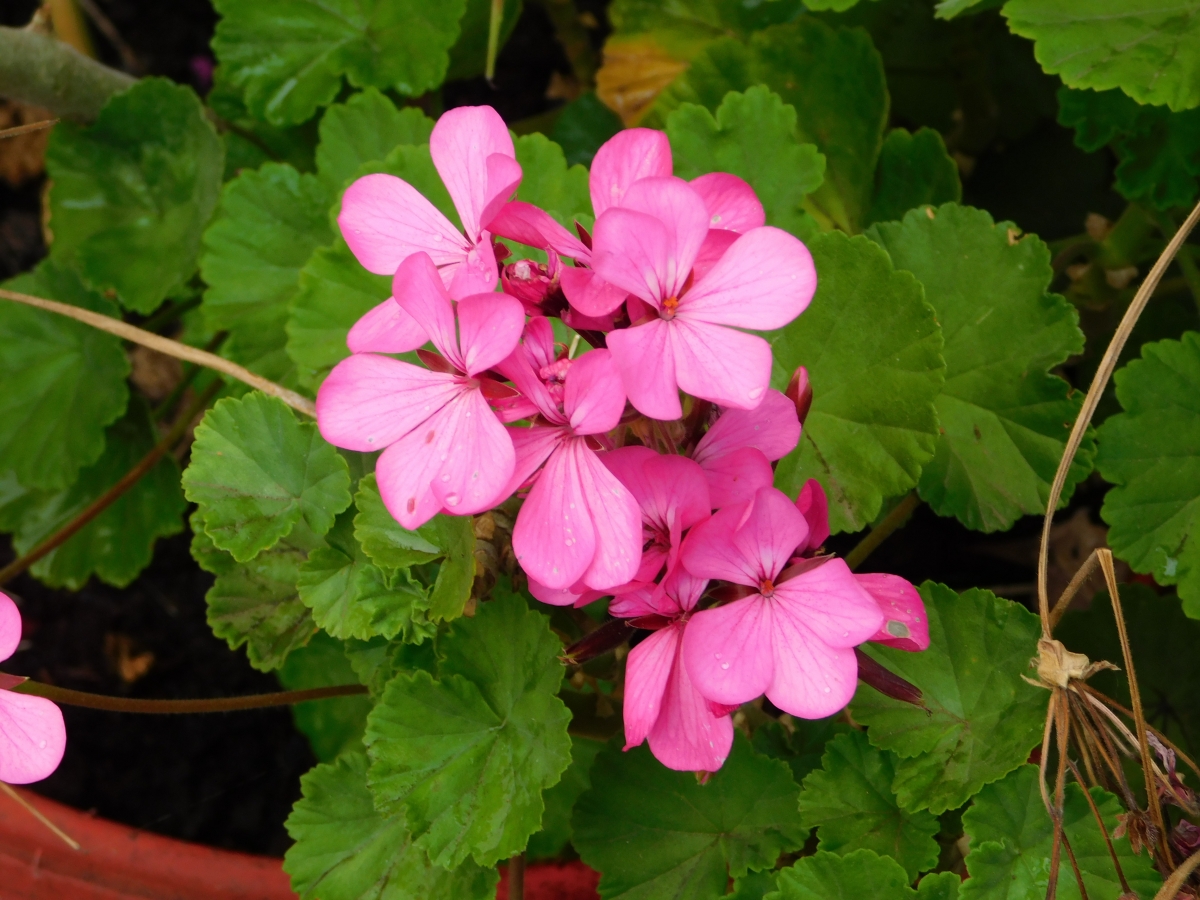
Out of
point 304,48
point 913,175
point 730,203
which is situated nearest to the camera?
point 730,203

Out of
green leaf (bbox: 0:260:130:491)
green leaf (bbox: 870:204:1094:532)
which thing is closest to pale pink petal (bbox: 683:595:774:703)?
green leaf (bbox: 870:204:1094:532)

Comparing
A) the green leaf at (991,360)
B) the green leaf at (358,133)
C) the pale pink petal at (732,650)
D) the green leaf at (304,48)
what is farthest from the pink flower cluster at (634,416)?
the green leaf at (304,48)

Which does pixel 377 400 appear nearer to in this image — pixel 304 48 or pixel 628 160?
pixel 628 160

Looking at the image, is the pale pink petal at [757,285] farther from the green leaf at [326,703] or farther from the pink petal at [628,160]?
the green leaf at [326,703]

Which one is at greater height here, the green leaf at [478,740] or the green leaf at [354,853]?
the green leaf at [478,740]

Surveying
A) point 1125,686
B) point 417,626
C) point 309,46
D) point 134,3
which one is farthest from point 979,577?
point 134,3

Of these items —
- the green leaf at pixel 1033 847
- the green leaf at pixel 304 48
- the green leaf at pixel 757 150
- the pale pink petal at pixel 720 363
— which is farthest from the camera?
the green leaf at pixel 304 48

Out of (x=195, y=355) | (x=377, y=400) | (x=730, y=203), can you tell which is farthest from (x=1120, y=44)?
(x=195, y=355)
